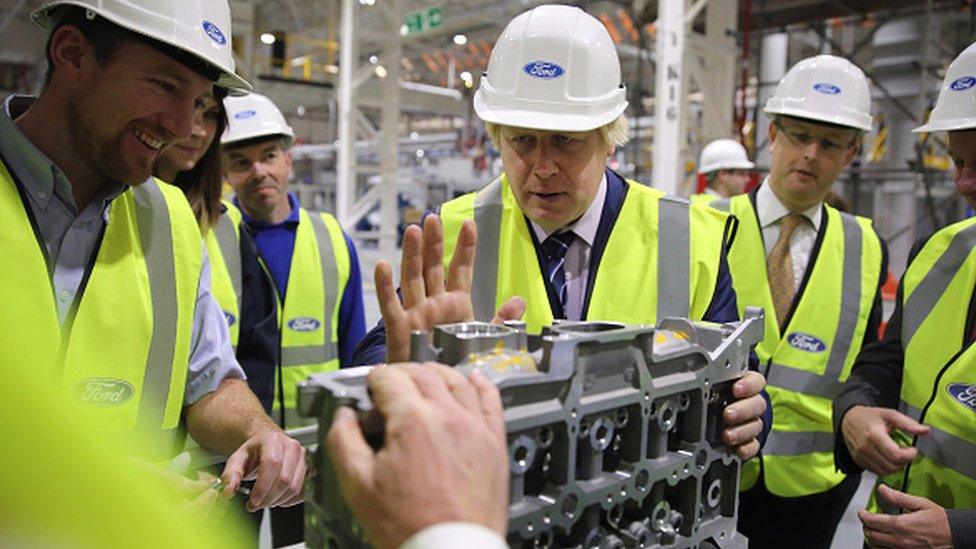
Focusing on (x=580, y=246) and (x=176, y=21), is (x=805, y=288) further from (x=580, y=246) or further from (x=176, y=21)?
(x=176, y=21)

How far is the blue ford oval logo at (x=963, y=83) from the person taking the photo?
6.34 feet

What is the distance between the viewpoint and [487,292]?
175cm

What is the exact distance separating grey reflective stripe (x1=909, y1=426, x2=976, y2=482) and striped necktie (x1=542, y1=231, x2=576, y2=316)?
90cm

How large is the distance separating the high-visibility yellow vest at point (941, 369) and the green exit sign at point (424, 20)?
8242mm

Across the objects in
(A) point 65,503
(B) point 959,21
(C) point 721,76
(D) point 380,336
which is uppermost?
(B) point 959,21

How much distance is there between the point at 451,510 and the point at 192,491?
0.70m

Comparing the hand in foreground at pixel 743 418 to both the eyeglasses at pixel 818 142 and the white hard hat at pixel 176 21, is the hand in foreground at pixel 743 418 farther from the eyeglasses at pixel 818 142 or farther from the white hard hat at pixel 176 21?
the eyeglasses at pixel 818 142

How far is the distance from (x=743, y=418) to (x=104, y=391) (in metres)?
1.19

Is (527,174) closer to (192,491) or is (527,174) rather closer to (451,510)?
(192,491)

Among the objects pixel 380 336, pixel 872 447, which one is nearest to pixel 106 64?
pixel 380 336

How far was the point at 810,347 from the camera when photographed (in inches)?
94.3

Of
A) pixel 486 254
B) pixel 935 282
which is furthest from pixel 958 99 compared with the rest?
pixel 486 254

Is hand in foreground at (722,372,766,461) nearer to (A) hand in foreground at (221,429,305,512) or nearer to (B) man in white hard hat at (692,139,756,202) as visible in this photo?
(A) hand in foreground at (221,429,305,512)

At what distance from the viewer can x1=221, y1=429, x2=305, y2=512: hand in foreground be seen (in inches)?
57.9
